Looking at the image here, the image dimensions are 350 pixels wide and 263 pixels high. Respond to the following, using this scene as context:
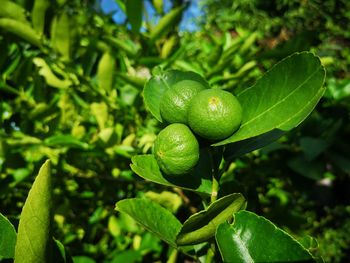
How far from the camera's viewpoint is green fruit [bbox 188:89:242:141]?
64 cm

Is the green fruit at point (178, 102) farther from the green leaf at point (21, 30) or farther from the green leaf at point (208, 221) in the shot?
the green leaf at point (21, 30)

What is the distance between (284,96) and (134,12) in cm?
83

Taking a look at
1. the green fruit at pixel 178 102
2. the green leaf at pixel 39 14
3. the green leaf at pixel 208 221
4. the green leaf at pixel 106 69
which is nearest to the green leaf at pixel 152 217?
the green leaf at pixel 208 221

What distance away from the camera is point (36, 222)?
54 centimetres

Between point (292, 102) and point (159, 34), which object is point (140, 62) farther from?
point (292, 102)

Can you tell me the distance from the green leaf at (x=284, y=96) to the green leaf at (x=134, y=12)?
748 mm

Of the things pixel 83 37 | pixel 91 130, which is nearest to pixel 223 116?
pixel 91 130

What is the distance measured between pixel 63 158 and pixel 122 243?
1.85 feet

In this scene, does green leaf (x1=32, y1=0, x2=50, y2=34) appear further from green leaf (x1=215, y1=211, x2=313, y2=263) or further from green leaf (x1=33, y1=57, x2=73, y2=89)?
green leaf (x1=215, y1=211, x2=313, y2=263)

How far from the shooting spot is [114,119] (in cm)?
158

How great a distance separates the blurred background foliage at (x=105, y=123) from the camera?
129cm

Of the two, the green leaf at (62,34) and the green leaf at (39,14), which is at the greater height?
the green leaf at (39,14)

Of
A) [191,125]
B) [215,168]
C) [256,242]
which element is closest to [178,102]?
[191,125]

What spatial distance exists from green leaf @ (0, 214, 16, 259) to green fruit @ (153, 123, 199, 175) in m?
0.27
